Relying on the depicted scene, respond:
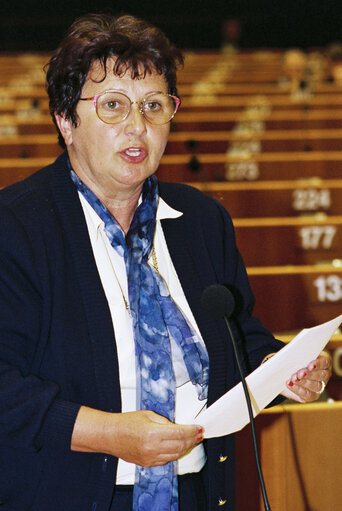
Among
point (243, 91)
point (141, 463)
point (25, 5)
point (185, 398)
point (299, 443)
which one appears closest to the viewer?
point (141, 463)

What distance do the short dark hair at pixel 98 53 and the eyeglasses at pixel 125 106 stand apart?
41 mm

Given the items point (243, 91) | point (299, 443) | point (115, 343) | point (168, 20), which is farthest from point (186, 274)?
point (168, 20)

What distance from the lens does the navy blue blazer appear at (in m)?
1.09

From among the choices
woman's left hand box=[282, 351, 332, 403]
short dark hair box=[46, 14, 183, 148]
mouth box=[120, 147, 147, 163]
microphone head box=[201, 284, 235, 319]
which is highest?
short dark hair box=[46, 14, 183, 148]

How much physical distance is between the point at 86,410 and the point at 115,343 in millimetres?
122

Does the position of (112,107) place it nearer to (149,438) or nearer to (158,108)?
(158,108)

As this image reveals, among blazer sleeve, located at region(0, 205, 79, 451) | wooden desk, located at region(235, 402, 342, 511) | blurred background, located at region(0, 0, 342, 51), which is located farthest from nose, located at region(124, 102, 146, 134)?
blurred background, located at region(0, 0, 342, 51)

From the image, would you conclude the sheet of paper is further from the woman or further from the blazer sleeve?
the blazer sleeve

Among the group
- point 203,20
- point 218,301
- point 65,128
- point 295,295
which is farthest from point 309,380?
point 203,20

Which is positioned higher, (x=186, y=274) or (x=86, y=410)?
(x=186, y=274)

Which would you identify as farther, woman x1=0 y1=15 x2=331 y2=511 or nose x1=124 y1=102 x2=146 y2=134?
nose x1=124 y1=102 x2=146 y2=134

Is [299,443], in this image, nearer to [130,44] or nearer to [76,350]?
[76,350]

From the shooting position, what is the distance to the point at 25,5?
1006 cm

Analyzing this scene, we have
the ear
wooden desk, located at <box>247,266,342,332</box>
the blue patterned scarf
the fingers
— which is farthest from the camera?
wooden desk, located at <box>247,266,342,332</box>
